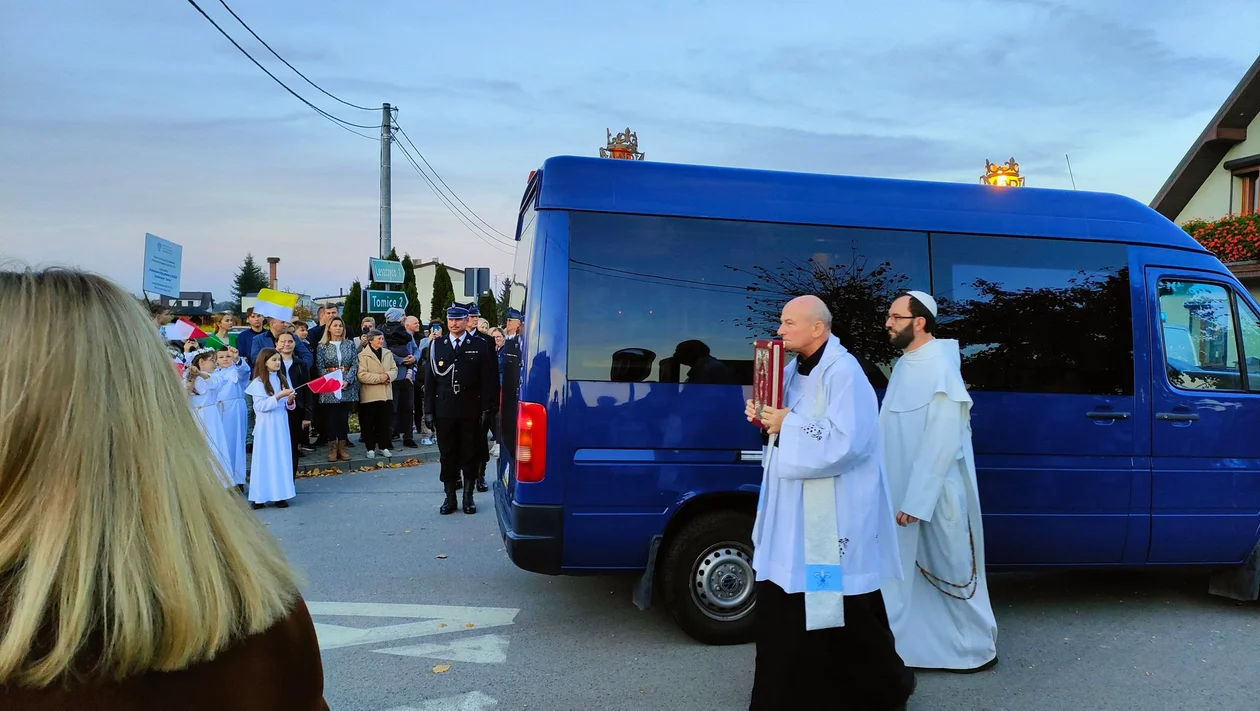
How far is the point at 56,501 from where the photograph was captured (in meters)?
1.13

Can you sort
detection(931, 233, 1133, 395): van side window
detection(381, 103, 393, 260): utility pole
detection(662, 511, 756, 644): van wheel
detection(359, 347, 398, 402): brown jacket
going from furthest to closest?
detection(381, 103, 393, 260): utility pole → detection(359, 347, 398, 402): brown jacket → detection(931, 233, 1133, 395): van side window → detection(662, 511, 756, 644): van wheel

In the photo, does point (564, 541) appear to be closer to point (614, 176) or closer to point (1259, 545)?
point (614, 176)

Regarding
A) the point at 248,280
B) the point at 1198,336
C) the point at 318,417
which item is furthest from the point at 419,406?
the point at 248,280

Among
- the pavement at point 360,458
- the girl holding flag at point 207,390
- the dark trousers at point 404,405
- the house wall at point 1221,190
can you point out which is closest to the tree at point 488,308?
the dark trousers at point 404,405

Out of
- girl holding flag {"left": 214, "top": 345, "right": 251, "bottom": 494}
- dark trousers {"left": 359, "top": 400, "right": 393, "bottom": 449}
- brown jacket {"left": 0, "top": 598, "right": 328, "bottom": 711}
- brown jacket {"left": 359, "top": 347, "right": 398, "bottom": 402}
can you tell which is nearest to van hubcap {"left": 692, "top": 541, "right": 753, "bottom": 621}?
brown jacket {"left": 0, "top": 598, "right": 328, "bottom": 711}

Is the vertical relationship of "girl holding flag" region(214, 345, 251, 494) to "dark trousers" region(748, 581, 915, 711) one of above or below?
above

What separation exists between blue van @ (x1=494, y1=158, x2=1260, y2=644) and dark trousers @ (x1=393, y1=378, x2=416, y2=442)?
8137 mm

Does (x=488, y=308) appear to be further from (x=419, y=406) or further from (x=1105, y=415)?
(x=1105, y=415)

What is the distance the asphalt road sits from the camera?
4.18 metres

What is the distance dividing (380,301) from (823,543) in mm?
14448

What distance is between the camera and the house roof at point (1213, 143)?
781 inches

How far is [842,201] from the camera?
4867 mm

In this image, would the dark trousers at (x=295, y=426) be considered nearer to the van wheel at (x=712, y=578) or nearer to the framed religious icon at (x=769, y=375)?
the van wheel at (x=712, y=578)

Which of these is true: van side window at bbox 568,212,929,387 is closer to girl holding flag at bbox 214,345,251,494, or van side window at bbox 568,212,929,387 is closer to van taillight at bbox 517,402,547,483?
van taillight at bbox 517,402,547,483
